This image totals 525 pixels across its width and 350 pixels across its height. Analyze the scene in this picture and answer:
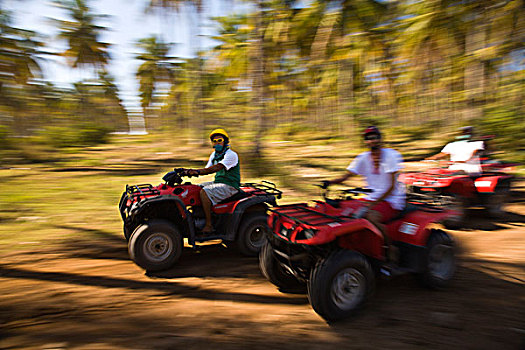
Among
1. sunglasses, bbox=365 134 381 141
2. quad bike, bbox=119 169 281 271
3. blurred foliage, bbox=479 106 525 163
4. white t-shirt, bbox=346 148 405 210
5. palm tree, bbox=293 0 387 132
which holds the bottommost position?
quad bike, bbox=119 169 281 271

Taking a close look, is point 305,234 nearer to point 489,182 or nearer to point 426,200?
point 426,200

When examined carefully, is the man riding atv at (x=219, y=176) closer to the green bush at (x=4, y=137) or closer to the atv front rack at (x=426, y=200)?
the atv front rack at (x=426, y=200)

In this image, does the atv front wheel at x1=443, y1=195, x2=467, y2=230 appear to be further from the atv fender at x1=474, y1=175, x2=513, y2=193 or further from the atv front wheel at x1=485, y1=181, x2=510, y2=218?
the atv front wheel at x1=485, y1=181, x2=510, y2=218

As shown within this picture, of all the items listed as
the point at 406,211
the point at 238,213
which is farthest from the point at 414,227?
the point at 238,213

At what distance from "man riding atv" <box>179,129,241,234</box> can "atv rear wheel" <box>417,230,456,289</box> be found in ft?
9.43

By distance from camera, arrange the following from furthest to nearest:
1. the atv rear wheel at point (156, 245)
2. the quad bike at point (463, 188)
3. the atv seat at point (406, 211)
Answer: the quad bike at point (463, 188)
the atv rear wheel at point (156, 245)
the atv seat at point (406, 211)

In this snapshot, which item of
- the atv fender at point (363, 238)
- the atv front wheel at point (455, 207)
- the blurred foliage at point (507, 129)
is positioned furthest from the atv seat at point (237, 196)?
the blurred foliage at point (507, 129)

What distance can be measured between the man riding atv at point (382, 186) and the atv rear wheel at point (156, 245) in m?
2.49

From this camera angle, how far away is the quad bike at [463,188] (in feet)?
23.2

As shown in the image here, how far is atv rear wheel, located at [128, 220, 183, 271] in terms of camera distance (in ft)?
15.0

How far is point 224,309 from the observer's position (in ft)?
12.2

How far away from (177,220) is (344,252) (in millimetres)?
2568

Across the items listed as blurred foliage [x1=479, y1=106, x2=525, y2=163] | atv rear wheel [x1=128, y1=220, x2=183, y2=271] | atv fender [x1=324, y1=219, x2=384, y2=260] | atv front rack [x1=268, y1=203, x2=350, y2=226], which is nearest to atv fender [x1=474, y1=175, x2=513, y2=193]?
blurred foliage [x1=479, y1=106, x2=525, y2=163]

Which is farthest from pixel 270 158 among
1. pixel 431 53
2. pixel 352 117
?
pixel 431 53
